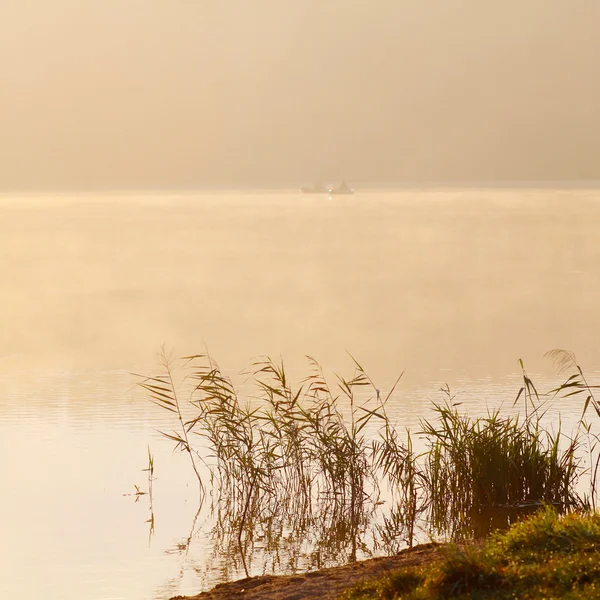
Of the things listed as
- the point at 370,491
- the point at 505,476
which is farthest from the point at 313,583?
the point at 370,491

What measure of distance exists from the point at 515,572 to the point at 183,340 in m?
25.0

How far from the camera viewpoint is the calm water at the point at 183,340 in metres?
12.1

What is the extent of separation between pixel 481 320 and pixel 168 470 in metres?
21.7

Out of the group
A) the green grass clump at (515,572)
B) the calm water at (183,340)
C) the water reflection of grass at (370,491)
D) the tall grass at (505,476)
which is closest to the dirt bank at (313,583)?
the green grass clump at (515,572)

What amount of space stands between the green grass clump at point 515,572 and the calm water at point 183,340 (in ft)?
10.2

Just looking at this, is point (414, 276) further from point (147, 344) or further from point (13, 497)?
A: point (13, 497)

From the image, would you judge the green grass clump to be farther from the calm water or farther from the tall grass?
the tall grass

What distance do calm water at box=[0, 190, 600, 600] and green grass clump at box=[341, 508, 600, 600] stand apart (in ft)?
10.2

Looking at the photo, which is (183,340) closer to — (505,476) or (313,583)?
(505,476)

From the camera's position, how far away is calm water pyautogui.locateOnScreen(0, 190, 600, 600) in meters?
12.1

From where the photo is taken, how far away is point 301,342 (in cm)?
3108

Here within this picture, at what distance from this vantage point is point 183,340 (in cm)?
3241

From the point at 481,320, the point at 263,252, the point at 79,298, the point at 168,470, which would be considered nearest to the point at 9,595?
the point at 168,470

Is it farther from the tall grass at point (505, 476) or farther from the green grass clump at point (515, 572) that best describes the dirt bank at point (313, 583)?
the tall grass at point (505, 476)
